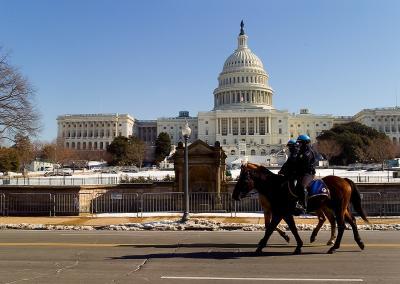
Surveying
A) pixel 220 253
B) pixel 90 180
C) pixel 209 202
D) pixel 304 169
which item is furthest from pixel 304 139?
pixel 90 180

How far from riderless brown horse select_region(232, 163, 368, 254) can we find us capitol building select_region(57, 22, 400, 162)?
13245 centimetres

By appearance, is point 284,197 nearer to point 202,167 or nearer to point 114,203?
point 202,167

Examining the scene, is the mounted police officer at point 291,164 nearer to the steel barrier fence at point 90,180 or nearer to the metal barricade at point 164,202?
the metal barricade at point 164,202

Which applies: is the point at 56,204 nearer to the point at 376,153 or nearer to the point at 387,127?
the point at 376,153

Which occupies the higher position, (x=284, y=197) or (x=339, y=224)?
(x=284, y=197)

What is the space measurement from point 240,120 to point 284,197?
148405 mm

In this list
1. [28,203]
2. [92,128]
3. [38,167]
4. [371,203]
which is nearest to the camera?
[371,203]

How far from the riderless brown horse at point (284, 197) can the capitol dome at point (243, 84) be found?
492 feet

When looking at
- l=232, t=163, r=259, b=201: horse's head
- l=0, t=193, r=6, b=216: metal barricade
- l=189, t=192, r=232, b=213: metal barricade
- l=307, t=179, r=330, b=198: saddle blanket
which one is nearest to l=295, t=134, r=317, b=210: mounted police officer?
l=307, t=179, r=330, b=198: saddle blanket

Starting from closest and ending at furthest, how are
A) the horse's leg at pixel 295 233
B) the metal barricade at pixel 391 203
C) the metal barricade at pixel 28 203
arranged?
1. the horse's leg at pixel 295 233
2. the metal barricade at pixel 391 203
3. the metal barricade at pixel 28 203

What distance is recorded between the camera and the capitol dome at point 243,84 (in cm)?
16275

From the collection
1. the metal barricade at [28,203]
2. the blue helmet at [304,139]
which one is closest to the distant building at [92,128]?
the metal barricade at [28,203]

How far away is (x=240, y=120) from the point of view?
15838cm

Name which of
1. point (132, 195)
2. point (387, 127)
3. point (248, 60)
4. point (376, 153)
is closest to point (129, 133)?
point (248, 60)
